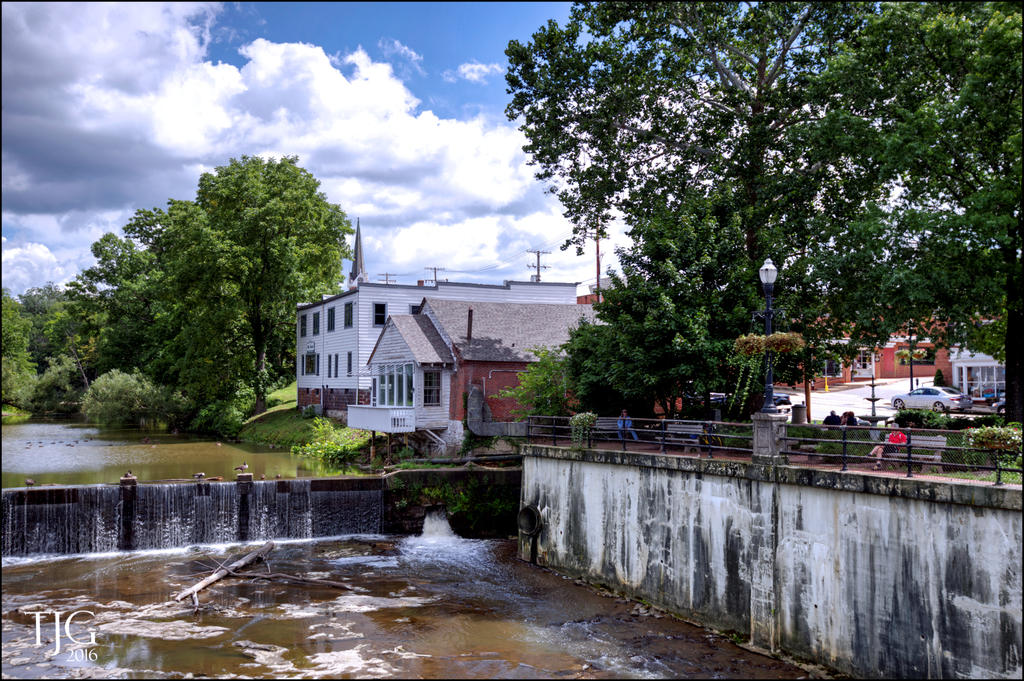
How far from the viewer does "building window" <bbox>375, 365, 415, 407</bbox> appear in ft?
109

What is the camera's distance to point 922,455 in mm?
15414

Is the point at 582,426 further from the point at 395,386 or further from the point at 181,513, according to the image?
the point at 395,386

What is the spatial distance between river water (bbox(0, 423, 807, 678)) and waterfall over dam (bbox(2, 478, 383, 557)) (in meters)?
0.63

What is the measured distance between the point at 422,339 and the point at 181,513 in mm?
12874

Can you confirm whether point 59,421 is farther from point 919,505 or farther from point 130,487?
point 919,505

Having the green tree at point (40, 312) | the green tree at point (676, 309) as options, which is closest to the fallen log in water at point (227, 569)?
the green tree at point (676, 309)

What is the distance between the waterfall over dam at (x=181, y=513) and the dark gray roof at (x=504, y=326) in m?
8.85

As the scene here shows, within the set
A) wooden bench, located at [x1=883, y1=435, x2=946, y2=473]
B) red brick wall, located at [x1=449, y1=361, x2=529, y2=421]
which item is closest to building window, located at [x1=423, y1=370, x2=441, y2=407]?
red brick wall, located at [x1=449, y1=361, x2=529, y2=421]

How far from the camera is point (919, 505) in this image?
39.7ft

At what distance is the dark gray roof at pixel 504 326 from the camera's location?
3231 cm

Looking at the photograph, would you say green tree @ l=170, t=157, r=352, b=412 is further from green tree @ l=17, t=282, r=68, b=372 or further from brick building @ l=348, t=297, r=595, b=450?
green tree @ l=17, t=282, r=68, b=372

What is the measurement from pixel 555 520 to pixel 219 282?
3409 centimetres

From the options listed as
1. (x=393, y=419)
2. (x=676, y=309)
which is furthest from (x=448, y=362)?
(x=676, y=309)

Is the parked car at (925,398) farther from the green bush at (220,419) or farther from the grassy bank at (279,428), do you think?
the green bush at (220,419)
